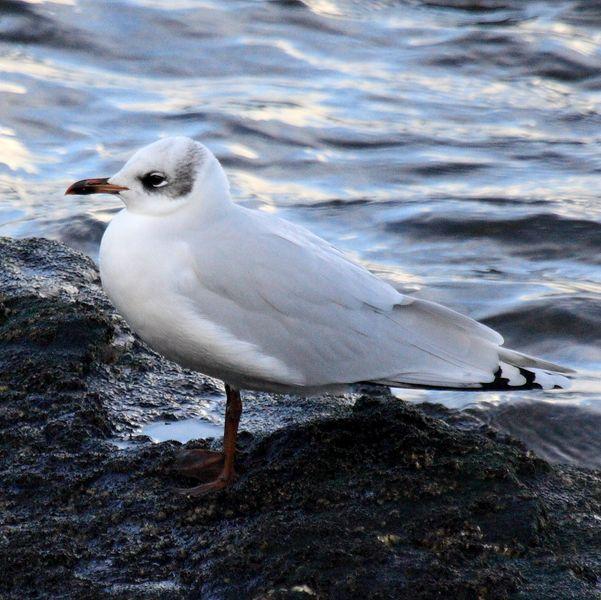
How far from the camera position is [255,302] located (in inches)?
157

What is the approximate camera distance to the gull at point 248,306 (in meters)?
3.90

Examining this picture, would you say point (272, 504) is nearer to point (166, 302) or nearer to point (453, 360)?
point (166, 302)

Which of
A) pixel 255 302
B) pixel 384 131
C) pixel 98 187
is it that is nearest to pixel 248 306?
pixel 255 302

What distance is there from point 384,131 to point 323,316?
6032 mm

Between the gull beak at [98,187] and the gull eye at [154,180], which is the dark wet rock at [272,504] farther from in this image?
the gull eye at [154,180]

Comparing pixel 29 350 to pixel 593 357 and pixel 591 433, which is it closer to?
pixel 591 433

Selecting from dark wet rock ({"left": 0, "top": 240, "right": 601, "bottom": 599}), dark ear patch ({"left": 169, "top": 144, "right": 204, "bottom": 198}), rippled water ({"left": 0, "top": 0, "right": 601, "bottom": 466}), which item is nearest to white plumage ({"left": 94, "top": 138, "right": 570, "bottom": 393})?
dark ear patch ({"left": 169, "top": 144, "right": 204, "bottom": 198})

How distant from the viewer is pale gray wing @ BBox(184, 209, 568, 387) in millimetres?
3959

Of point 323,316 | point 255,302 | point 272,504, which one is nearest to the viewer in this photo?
point 272,504

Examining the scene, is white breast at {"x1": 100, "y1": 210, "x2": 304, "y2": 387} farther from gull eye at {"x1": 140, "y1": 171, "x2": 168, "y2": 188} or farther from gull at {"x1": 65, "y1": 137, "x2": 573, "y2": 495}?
gull eye at {"x1": 140, "y1": 171, "x2": 168, "y2": 188}

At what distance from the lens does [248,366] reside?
3.99 meters

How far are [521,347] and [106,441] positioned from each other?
130 inches

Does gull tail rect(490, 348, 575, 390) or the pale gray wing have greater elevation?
the pale gray wing

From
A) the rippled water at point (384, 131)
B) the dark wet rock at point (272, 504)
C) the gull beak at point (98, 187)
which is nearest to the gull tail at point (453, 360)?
the dark wet rock at point (272, 504)
